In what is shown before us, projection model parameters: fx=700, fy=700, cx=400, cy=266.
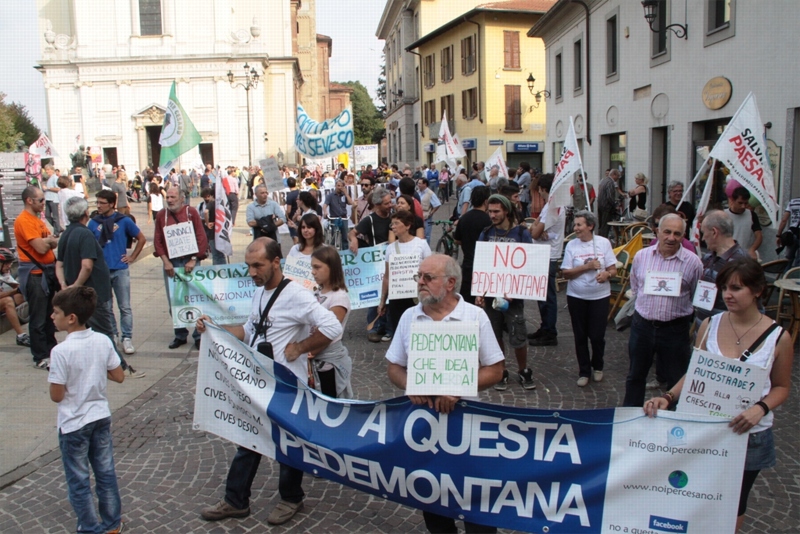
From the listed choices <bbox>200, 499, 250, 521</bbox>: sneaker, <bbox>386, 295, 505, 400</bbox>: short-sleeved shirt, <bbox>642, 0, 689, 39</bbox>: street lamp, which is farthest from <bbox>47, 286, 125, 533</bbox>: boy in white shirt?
<bbox>642, 0, 689, 39</bbox>: street lamp

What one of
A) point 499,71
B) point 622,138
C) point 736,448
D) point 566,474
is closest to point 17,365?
point 566,474

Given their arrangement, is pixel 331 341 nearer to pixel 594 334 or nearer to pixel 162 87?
pixel 594 334

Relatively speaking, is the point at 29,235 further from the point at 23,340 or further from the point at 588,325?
the point at 588,325

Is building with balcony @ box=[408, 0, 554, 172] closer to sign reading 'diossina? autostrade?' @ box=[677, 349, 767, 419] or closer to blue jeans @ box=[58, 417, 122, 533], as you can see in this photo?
sign reading 'diossina? autostrade?' @ box=[677, 349, 767, 419]

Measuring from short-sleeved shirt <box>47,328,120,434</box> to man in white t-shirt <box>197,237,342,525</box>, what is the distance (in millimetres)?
626

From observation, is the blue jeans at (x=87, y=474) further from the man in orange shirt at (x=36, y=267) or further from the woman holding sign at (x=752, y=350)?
the man in orange shirt at (x=36, y=267)

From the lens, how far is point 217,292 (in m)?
7.63

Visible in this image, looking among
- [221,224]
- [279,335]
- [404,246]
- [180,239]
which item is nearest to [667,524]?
[279,335]

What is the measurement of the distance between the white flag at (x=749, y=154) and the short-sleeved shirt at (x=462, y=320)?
4547mm

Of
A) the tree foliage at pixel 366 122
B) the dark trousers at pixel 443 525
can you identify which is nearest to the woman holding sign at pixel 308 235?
the dark trousers at pixel 443 525

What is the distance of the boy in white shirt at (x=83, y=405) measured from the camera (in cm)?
402

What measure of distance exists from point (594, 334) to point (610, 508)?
→ 3448 mm

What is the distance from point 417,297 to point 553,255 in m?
2.56

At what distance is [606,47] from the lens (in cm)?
2005
